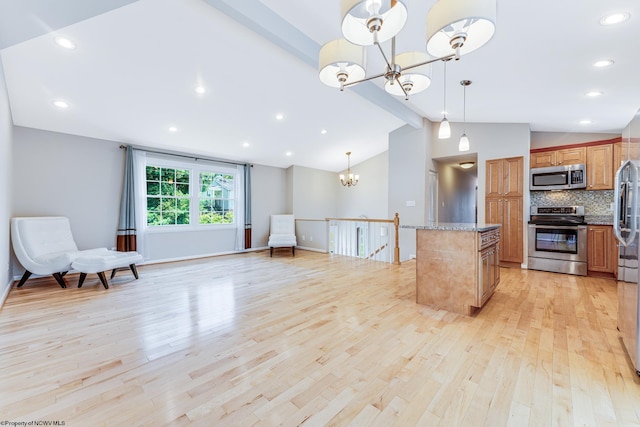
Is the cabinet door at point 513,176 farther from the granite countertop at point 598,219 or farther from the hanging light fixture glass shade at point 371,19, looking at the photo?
the hanging light fixture glass shade at point 371,19

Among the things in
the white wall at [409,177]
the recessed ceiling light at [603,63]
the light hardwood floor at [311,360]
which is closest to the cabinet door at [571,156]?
the white wall at [409,177]

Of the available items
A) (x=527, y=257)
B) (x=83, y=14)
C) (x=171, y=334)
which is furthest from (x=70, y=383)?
(x=527, y=257)

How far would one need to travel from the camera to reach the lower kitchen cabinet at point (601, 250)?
4.17 m

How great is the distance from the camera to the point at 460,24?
1599 millimetres

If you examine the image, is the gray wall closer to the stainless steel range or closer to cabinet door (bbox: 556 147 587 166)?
the stainless steel range

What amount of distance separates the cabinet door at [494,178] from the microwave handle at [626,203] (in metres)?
3.10

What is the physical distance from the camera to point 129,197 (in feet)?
16.8

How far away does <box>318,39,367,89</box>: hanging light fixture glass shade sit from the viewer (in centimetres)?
194

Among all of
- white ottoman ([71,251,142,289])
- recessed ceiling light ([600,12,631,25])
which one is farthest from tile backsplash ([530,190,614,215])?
white ottoman ([71,251,142,289])

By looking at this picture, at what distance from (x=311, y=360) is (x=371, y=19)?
220 cm

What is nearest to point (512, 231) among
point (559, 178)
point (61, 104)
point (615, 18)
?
point (559, 178)

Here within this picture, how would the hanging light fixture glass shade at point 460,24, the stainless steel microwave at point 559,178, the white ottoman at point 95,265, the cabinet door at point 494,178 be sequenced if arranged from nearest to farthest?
the hanging light fixture glass shade at point 460,24 → the white ottoman at point 95,265 → the stainless steel microwave at point 559,178 → the cabinet door at point 494,178

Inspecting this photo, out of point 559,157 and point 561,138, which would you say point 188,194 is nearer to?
point 559,157

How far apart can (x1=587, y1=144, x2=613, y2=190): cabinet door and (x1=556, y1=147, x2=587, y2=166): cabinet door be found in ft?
0.24
